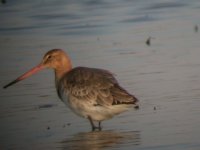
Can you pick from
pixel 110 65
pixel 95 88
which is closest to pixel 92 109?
pixel 95 88

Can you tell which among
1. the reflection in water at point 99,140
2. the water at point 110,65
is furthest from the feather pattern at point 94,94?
the reflection in water at point 99,140

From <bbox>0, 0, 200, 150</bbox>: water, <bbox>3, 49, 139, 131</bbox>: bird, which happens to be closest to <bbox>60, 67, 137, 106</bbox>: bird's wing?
<bbox>3, 49, 139, 131</bbox>: bird

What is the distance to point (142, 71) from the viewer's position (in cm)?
1314

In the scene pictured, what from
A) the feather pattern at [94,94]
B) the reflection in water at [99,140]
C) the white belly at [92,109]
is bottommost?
the reflection in water at [99,140]

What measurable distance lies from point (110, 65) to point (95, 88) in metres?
2.67

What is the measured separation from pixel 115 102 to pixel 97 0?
10.2m

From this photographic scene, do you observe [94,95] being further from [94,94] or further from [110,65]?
[110,65]

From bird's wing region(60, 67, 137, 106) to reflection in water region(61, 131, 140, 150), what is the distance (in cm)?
47

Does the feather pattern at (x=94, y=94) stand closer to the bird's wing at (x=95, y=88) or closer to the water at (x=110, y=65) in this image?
the bird's wing at (x=95, y=88)

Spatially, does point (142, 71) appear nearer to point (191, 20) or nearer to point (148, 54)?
point (148, 54)

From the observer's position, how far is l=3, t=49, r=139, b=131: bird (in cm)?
1082

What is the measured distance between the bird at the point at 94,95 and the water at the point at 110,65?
20 centimetres

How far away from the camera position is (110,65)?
45.1ft

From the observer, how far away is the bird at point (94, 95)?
10820 mm
